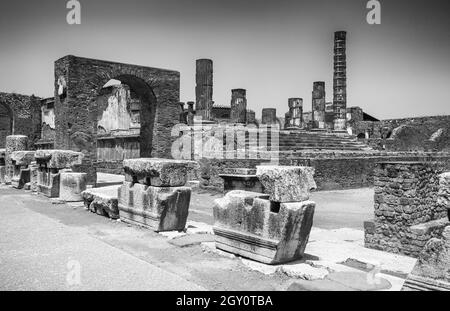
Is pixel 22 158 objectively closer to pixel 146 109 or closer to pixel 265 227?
A: pixel 146 109

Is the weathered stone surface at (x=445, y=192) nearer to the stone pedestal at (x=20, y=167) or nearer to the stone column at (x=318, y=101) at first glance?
the stone pedestal at (x=20, y=167)

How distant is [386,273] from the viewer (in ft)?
13.0

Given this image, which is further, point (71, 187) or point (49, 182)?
point (49, 182)

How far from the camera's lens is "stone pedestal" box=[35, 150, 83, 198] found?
31.6ft

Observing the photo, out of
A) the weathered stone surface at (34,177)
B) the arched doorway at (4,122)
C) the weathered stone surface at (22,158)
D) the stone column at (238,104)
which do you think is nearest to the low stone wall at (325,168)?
the weathered stone surface at (34,177)

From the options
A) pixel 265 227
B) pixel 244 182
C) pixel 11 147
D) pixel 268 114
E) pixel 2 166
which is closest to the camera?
pixel 265 227

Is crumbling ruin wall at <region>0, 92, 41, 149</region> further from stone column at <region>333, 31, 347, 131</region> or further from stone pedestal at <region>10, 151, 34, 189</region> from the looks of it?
stone column at <region>333, 31, 347, 131</region>

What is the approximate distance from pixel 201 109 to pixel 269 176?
1651cm

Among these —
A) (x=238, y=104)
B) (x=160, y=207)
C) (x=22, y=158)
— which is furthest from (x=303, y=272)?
(x=238, y=104)

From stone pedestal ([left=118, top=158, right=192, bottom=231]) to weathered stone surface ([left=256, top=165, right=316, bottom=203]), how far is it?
2.00 meters

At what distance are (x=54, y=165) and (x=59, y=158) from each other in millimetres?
211

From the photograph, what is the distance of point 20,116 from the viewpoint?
79.9 feet

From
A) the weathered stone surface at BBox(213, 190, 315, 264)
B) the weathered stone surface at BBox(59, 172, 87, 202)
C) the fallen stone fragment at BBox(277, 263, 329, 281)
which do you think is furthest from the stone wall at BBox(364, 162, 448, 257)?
the weathered stone surface at BBox(59, 172, 87, 202)
